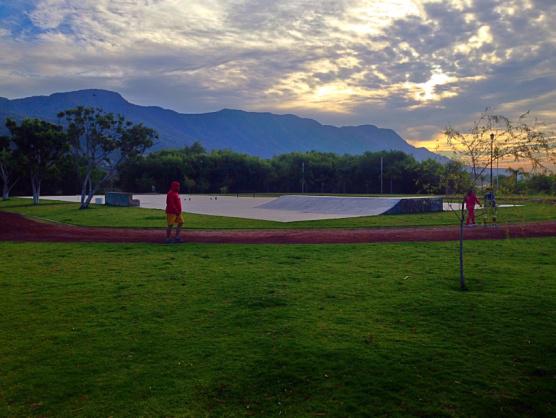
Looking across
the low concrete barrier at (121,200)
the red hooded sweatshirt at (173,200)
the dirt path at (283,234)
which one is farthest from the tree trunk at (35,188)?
the red hooded sweatshirt at (173,200)

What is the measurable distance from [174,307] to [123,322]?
0.96 metres

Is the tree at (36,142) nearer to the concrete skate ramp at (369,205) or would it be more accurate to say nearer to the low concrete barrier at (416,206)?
the concrete skate ramp at (369,205)

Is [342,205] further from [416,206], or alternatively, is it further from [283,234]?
[283,234]

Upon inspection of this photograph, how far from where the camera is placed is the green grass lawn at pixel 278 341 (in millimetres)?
4574

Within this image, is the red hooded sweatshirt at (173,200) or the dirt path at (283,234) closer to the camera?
the red hooded sweatshirt at (173,200)

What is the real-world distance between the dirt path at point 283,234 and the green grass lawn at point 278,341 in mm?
5122

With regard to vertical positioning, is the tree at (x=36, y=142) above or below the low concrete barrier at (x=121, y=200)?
above

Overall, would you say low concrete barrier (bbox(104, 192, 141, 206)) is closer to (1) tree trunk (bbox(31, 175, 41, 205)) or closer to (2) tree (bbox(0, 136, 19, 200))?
(1) tree trunk (bbox(31, 175, 41, 205))

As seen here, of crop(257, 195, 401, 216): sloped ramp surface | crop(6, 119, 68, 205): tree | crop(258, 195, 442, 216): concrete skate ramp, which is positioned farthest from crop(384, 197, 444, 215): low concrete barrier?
crop(6, 119, 68, 205): tree

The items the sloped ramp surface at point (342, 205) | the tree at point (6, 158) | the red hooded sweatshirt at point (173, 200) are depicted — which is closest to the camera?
the red hooded sweatshirt at point (173, 200)

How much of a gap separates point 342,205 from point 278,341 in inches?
934

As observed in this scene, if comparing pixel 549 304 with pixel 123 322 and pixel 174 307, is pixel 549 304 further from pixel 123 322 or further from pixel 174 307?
pixel 123 322

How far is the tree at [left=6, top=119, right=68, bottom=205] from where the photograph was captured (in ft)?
137

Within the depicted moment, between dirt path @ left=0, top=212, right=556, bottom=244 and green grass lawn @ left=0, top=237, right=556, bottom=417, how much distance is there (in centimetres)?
512
